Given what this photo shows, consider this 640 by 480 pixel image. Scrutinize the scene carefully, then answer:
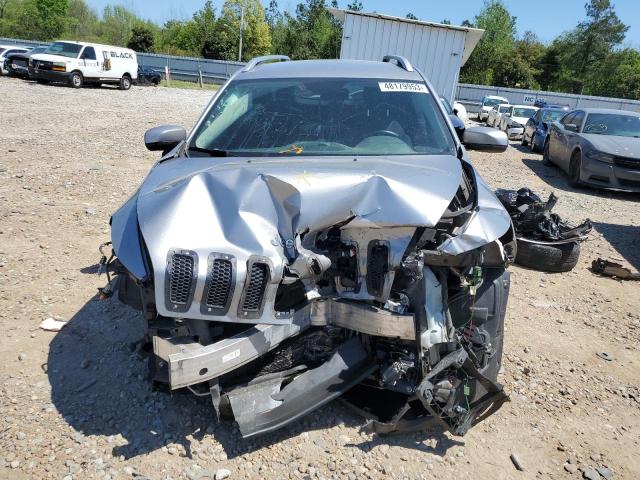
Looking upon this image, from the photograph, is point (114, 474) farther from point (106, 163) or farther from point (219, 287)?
point (106, 163)

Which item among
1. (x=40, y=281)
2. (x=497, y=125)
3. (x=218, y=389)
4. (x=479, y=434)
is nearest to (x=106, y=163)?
(x=40, y=281)

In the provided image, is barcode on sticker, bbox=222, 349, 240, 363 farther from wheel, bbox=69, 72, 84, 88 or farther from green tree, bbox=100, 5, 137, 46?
green tree, bbox=100, 5, 137, 46

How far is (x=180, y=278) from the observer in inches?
90.4

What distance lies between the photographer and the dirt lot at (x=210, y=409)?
2.63 meters

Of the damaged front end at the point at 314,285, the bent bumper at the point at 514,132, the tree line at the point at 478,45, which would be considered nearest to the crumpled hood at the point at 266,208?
the damaged front end at the point at 314,285

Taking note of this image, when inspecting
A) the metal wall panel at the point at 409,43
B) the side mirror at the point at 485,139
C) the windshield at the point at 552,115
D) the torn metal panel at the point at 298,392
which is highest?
the metal wall panel at the point at 409,43

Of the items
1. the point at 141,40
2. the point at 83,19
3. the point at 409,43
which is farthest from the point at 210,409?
the point at 83,19

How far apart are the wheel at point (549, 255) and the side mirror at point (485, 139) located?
5.23 feet

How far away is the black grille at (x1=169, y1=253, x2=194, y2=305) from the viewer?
229cm

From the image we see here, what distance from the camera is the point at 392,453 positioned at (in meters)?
2.72

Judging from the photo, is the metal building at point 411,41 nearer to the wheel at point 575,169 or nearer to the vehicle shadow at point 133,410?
the wheel at point 575,169

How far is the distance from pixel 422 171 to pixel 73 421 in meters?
2.37

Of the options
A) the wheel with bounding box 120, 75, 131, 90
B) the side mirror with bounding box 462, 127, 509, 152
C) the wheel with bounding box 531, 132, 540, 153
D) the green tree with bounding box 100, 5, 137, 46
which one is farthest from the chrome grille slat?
the green tree with bounding box 100, 5, 137, 46

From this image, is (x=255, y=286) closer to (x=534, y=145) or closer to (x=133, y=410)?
(x=133, y=410)
